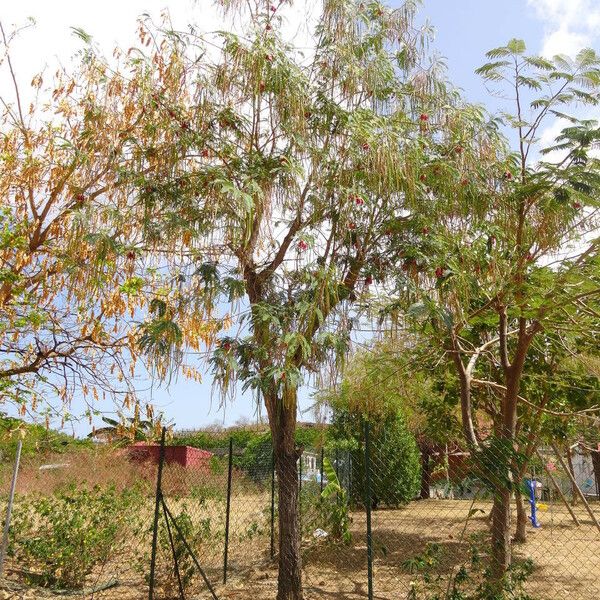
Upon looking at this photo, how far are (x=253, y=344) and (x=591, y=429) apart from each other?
5.77m

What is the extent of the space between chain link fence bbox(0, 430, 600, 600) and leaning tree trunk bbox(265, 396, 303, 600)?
111mm

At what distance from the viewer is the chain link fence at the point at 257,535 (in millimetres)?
5348

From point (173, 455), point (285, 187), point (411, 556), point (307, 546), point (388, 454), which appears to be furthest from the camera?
point (173, 455)

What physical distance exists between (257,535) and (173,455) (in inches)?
227

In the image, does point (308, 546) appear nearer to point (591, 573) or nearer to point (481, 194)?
point (591, 573)

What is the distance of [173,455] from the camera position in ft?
44.6

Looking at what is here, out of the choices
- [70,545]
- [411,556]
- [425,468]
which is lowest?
[411,556]

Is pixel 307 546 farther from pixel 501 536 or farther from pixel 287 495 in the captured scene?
pixel 501 536

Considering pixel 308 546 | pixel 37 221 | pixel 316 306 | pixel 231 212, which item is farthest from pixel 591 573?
pixel 37 221

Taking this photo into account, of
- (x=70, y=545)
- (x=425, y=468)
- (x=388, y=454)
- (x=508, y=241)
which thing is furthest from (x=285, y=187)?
(x=425, y=468)

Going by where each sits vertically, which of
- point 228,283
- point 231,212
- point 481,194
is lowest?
point 228,283

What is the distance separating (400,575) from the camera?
6.82m

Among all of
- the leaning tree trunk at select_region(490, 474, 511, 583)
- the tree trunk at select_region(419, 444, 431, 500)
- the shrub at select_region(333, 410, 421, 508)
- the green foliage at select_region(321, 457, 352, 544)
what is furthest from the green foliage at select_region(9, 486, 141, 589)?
the tree trunk at select_region(419, 444, 431, 500)

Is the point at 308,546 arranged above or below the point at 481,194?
below
